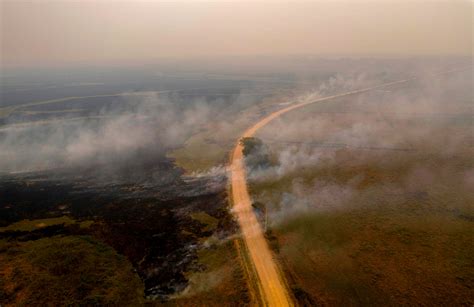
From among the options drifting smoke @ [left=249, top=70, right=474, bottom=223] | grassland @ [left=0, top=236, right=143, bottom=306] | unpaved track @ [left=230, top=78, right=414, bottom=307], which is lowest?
grassland @ [left=0, top=236, right=143, bottom=306]

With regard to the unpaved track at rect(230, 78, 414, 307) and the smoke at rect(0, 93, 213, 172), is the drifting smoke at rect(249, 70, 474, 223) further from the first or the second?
the smoke at rect(0, 93, 213, 172)

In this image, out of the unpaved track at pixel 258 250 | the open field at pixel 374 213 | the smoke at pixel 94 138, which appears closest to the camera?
the unpaved track at pixel 258 250

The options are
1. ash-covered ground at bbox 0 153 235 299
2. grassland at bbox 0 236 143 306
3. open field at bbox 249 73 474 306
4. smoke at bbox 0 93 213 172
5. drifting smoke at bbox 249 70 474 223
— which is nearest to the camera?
open field at bbox 249 73 474 306

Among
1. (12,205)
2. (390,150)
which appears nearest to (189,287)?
(12,205)

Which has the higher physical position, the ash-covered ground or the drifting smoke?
the drifting smoke

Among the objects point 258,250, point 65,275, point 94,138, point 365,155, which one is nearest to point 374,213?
point 258,250

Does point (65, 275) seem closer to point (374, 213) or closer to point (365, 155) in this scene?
point (374, 213)

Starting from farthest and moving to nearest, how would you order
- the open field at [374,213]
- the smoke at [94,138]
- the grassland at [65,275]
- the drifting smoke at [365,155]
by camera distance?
the smoke at [94,138], the drifting smoke at [365,155], the grassland at [65,275], the open field at [374,213]

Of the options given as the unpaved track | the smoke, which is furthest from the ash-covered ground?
the smoke

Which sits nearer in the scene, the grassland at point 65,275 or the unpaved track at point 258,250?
the unpaved track at point 258,250

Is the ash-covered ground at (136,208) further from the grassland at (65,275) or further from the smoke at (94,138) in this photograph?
the smoke at (94,138)

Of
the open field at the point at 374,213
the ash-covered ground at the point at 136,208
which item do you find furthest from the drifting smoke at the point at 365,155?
the ash-covered ground at the point at 136,208
